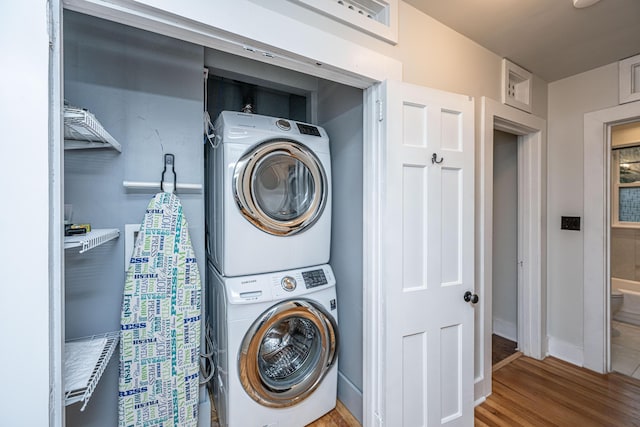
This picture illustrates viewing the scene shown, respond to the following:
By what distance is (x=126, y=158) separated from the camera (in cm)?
134

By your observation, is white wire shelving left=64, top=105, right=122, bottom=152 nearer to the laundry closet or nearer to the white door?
the laundry closet

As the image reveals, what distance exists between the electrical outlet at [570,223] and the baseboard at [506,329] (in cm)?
112

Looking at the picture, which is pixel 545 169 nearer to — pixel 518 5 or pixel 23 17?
pixel 518 5

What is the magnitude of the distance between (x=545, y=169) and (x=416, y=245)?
6.30 feet

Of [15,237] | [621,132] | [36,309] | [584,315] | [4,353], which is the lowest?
[584,315]

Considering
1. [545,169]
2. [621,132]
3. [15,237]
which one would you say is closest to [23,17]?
[15,237]

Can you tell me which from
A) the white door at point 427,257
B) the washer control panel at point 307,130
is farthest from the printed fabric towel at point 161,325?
the white door at point 427,257

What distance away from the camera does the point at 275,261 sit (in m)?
1.56

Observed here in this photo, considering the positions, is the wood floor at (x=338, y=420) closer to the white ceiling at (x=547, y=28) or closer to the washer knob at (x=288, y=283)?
the washer knob at (x=288, y=283)

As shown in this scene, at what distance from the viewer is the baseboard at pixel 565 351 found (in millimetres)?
2268

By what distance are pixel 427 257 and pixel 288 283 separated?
0.78 m

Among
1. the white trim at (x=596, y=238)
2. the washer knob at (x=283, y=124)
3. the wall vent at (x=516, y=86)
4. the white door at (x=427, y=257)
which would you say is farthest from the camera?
the white trim at (x=596, y=238)

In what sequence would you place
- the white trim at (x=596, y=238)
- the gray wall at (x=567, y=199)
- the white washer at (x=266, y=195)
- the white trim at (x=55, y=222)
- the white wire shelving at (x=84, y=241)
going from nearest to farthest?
the white trim at (x=55, y=222) → the white wire shelving at (x=84, y=241) → the white washer at (x=266, y=195) → the white trim at (x=596, y=238) → the gray wall at (x=567, y=199)

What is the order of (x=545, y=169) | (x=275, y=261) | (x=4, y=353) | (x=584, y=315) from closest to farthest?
(x=4, y=353) → (x=275, y=261) → (x=584, y=315) → (x=545, y=169)
